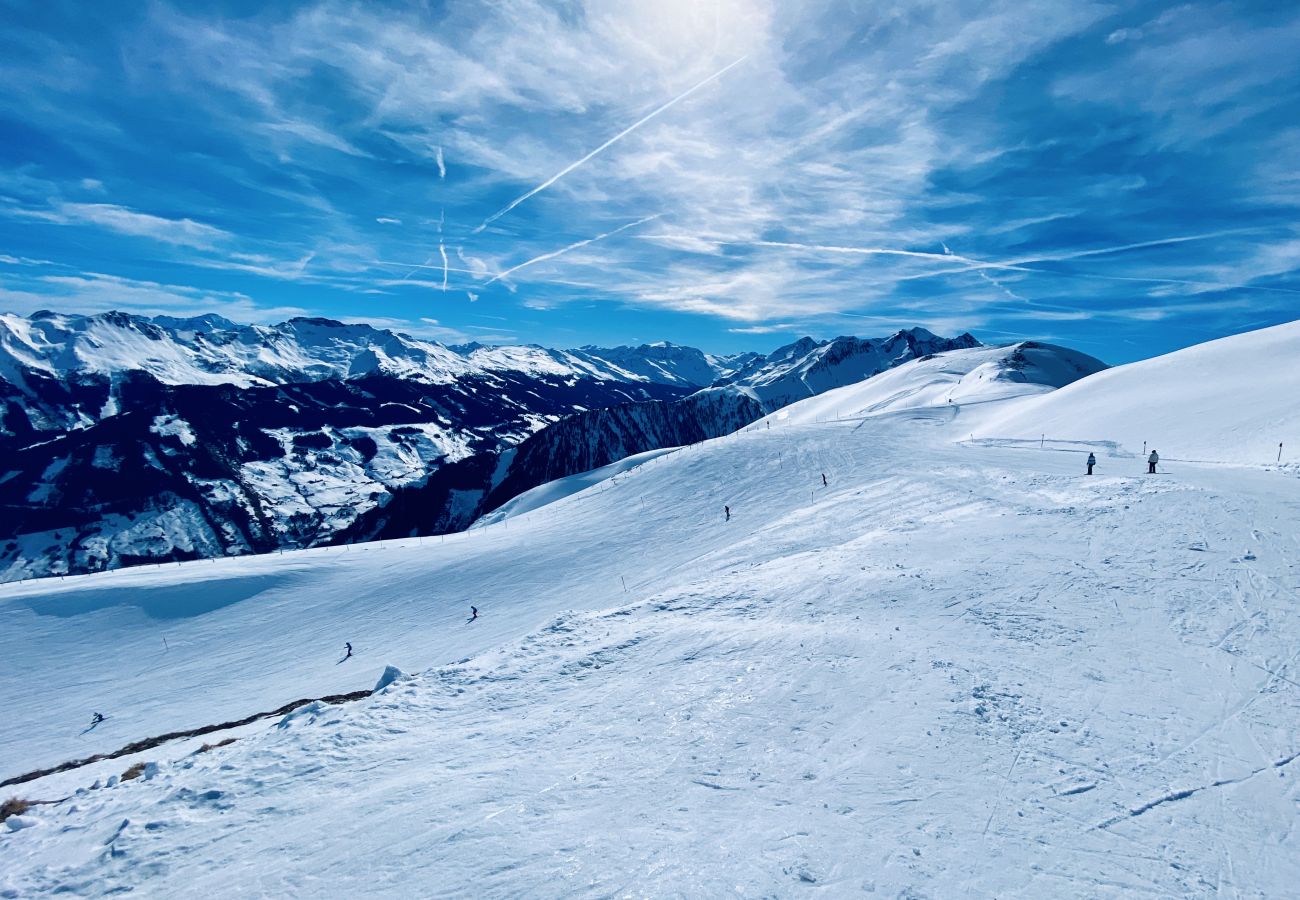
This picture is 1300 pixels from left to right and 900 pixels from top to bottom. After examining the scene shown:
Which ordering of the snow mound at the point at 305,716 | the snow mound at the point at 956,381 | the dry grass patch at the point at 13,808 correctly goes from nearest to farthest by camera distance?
the dry grass patch at the point at 13,808 < the snow mound at the point at 305,716 < the snow mound at the point at 956,381

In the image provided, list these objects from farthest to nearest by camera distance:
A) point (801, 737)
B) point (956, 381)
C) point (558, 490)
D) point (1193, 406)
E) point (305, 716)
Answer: point (956, 381)
point (558, 490)
point (1193, 406)
point (305, 716)
point (801, 737)

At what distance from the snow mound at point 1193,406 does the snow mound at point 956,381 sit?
19.8m

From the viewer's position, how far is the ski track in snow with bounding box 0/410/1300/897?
727cm

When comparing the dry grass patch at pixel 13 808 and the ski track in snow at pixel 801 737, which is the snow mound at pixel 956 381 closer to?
the ski track in snow at pixel 801 737

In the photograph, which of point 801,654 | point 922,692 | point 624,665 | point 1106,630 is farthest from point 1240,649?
point 624,665

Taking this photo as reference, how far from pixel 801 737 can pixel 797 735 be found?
3.2 inches

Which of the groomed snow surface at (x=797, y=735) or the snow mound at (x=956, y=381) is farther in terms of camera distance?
the snow mound at (x=956, y=381)

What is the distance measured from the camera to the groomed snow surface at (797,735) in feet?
23.9

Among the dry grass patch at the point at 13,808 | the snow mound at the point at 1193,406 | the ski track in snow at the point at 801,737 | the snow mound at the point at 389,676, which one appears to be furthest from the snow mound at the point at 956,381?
the dry grass patch at the point at 13,808

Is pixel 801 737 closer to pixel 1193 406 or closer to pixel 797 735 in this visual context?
pixel 797 735

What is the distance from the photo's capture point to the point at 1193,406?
37250mm

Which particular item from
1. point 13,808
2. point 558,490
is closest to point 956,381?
point 558,490

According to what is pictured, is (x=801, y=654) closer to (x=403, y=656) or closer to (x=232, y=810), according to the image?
(x=232, y=810)

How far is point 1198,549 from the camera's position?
15.6 m
